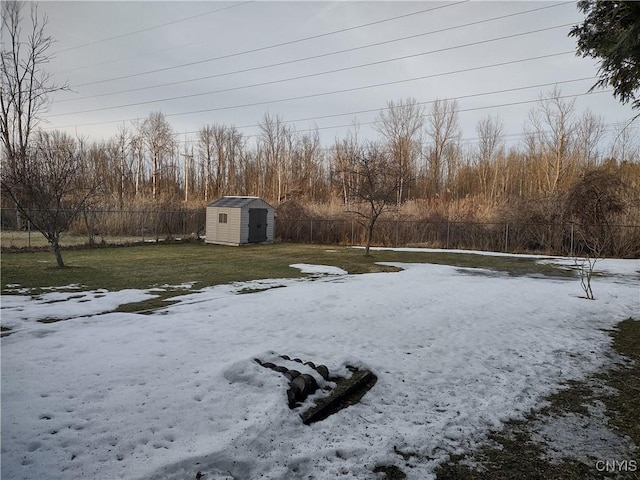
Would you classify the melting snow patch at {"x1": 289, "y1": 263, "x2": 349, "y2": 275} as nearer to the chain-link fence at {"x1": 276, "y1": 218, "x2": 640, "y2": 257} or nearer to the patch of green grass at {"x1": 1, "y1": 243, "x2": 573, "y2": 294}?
the patch of green grass at {"x1": 1, "y1": 243, "x2": 573, "y2": 294}

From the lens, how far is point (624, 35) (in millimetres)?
4309

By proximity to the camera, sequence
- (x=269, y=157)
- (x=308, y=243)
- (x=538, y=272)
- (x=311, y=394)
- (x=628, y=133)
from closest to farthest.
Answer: (x=311, y=394)
(x=538, y=272)
(x=308, y=243)
(x=628, y=133)
(x=269, y=157)

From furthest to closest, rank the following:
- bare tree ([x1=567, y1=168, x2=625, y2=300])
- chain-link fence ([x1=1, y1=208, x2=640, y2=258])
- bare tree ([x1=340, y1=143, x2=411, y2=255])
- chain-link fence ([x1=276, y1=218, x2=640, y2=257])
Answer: chain-link fence ([x1=1, y1=208, x2=640, y2=258]) < chain-link fence ([x1=276, y1=218, x2=640, y2=257]) < bare tree ([x1=567, y1=168, x2=625, y2=300]) < bare tree ([x1=340, y1=143, x2=411, y2=255])

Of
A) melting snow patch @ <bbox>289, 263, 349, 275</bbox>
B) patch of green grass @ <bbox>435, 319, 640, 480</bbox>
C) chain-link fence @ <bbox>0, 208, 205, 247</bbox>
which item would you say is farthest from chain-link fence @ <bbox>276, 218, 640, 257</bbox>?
patch of green grass @ <bbox>435, 319, 640, 480</bbox>

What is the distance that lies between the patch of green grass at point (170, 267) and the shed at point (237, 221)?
15.0ft

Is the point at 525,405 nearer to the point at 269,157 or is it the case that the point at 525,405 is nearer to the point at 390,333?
the point at 390,333

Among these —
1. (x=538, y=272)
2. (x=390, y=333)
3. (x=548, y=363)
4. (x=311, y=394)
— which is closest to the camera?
(x=311, y=394)

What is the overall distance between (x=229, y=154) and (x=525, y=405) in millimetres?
42170

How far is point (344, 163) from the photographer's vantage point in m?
32.3

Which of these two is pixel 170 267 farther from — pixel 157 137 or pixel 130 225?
pixel 157 137

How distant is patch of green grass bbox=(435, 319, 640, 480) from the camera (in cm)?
267

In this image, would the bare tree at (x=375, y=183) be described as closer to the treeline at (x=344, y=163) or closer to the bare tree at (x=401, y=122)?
the treeline at (x=344, y=163)

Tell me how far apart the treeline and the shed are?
376 centimetres

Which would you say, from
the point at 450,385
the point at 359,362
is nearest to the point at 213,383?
the point at 359,362
